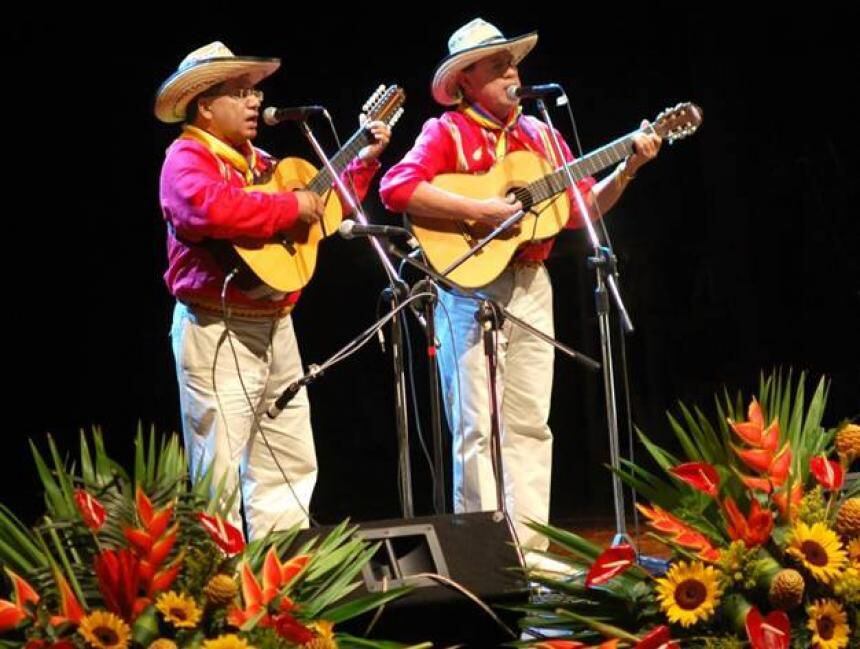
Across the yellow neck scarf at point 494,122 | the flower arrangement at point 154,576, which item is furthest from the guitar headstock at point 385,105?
the flower arrangement at point 154,576

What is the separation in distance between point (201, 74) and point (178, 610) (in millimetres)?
2445

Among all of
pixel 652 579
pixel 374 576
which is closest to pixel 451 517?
pixel 374 576

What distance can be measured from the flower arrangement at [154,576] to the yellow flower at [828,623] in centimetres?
60

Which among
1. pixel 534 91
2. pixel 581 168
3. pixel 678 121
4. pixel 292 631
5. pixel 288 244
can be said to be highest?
pixel 534 91

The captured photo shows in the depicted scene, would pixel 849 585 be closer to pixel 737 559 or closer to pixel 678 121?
pixel 737 559

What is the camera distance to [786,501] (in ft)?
6.52

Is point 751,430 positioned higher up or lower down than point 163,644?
higher up

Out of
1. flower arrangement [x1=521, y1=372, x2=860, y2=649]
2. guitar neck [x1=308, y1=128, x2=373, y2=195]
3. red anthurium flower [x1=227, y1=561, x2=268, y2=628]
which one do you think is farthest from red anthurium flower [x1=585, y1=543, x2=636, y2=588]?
guitar neck [x1=308, y1=128, x2=373, y2=195]

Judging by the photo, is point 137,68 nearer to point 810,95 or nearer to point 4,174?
point 4,174

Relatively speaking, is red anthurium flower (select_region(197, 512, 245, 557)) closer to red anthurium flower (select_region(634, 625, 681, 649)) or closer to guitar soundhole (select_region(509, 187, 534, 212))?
red anthurium flower (select_region(634, 625, 681, 649))

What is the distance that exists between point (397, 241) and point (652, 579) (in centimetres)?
306

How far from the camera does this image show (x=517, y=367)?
4254mm

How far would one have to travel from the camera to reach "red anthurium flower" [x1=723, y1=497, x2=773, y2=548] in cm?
195

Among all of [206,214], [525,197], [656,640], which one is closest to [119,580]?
[656,640]
